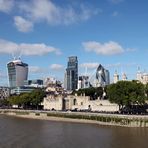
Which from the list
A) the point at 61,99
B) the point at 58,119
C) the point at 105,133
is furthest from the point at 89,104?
the point at 105,133

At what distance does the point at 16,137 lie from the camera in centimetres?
7938

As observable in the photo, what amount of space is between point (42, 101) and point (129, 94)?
81.6 metres

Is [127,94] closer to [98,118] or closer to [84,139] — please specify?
[98,118]

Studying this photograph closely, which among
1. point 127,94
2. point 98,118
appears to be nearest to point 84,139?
point 98,118

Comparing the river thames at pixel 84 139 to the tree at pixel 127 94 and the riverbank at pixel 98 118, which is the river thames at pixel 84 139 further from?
the tree at pixel 127 94

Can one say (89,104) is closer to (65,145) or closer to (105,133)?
(105,133)

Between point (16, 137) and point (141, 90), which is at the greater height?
point (141, 90)

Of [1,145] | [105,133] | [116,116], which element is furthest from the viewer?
[116,116]

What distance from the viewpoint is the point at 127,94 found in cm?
12525

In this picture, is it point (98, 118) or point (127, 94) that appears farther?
point (127, 94)

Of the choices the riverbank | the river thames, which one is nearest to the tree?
the riverbank

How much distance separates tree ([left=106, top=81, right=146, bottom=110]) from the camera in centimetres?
12244

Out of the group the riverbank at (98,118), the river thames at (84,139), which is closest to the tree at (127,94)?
the riverbank at (98,118)

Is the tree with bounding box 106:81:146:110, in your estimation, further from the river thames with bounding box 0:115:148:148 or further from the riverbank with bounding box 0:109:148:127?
the river thames with bounding box 0:115:148:148
